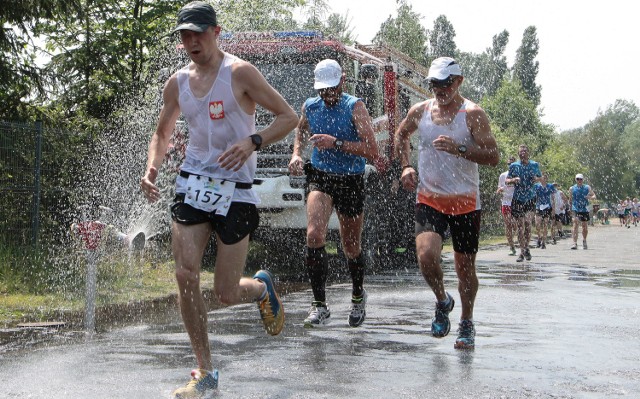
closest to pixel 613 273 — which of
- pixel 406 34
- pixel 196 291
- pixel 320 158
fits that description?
pixel 320 158

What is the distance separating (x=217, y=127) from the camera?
5.91m

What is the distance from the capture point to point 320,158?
8.57 metres

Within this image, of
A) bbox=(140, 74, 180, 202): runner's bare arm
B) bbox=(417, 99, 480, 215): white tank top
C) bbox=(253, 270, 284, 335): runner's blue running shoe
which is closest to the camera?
bbox=(140, 74, 180, 202): runner's bare arm

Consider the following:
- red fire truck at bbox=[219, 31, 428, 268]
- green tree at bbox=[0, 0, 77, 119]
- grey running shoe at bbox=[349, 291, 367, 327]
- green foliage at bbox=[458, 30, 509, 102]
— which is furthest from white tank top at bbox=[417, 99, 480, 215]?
green foliage at bbox=[458, 30, 509, 102]

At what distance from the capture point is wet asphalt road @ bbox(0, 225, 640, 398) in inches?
230

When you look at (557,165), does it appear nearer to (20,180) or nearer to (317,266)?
(20,180)

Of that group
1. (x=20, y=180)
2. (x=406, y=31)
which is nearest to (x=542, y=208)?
(x=20, y=180)

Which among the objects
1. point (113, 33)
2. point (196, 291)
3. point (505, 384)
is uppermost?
point (113, 33)

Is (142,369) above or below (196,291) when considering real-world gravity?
below

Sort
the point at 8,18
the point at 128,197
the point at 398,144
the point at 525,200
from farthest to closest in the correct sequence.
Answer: the point at 525,200 < the point at 128,197 < the point at 8,18 < the point at 398,144

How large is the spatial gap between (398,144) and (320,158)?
680 millimetres

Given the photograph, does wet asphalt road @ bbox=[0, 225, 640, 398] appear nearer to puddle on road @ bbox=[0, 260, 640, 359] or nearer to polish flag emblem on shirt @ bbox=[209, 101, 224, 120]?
puddle on road @ bbox=[0, 260, 640, 359]

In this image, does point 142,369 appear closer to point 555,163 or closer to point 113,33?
point 113,33

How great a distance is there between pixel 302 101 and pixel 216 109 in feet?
26.4
